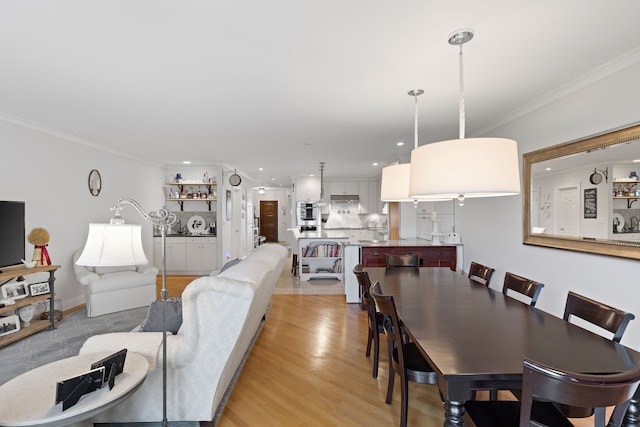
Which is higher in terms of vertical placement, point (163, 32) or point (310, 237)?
point (163, 32)

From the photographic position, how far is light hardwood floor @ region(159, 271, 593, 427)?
6.95 ft

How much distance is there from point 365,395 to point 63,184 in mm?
4733

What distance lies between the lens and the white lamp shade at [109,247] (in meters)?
1.54

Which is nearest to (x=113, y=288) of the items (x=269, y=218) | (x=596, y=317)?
(x=596, y=317)

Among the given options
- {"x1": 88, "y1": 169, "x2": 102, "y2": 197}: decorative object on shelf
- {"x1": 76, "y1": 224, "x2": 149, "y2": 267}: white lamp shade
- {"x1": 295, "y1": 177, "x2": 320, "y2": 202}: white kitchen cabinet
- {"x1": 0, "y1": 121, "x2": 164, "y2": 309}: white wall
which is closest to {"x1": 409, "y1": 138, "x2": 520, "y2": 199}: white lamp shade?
{"x1": 76, "y1": 224, "x2": 149, "y2": 267}: white lamp shade

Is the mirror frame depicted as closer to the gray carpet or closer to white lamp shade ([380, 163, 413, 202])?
white lamp shade ([380, 163, 413, 202])

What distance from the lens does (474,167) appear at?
1.67m

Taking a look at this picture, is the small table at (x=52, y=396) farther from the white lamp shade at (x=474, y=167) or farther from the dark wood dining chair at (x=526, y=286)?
the dark wood dining chair at (x=526, y=286)

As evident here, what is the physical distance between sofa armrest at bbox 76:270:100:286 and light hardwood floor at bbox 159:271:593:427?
8.05 feet

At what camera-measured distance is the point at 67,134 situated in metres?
4.35

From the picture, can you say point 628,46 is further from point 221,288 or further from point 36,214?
point 36,214

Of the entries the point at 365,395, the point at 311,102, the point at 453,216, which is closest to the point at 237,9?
the point at 311,102

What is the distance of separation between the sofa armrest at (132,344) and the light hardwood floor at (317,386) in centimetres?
65

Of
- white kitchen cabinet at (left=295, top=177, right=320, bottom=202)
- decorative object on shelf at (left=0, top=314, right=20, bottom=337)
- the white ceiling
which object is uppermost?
the white ceiling
